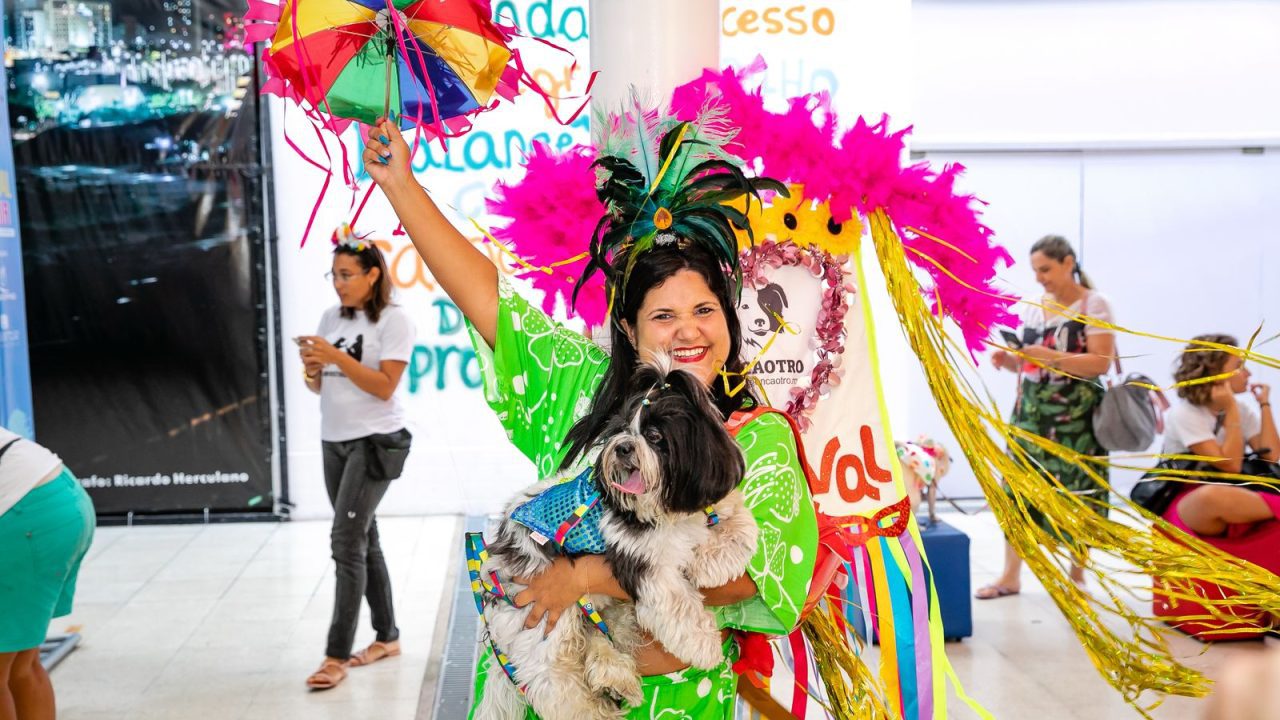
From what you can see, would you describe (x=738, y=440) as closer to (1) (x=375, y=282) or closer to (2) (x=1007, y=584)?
(1) (x=375, y=282)

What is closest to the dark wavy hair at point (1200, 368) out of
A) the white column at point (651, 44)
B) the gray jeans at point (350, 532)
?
the white column at point (651, 44)

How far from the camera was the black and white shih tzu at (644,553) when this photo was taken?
150 centimetres

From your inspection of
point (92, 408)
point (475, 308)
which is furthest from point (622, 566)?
point (92, 408)

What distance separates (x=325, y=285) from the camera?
22.2 ft

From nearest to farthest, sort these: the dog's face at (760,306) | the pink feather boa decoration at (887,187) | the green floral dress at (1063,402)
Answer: the pink feather boa decoration at (887,187) → the dog's face at (760,306) → the green floral dress at (1063,402)

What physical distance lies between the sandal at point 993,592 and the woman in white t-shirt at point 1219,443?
84cm

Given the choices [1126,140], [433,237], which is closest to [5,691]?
[433,237]

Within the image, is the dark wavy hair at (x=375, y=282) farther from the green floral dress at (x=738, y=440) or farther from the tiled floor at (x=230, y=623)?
the green floral dress at (x=738, y=440)

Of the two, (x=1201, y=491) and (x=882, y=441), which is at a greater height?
(x=882, y=441)

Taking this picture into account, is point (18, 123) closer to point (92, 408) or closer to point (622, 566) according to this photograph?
point (92, 408)

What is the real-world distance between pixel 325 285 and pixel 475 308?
5.09 meters

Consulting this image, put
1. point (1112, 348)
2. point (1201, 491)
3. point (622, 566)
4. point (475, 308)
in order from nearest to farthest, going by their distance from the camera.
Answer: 1. point (622, 566)
2. point (475, 308)
3. point (1201, 491)
4. point (1112, 348)

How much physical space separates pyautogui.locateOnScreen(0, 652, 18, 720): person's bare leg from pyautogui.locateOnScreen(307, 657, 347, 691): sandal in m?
1.17

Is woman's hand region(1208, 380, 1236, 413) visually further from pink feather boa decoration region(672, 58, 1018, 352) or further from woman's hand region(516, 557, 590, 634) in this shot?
woman's hand region(516, 557, 590, 634)
